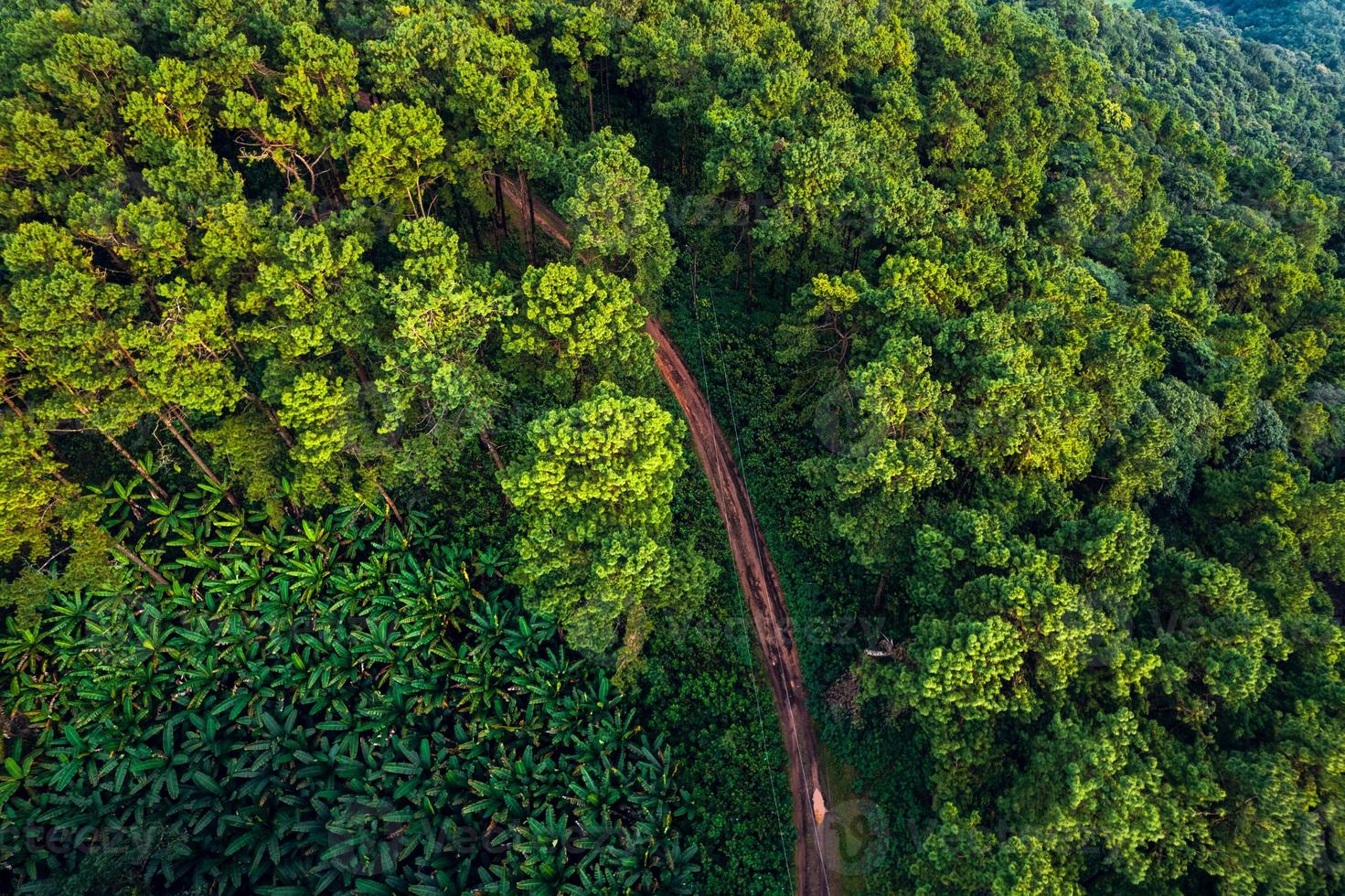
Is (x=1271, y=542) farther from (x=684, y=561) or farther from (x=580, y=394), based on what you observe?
(x=580, y=394)

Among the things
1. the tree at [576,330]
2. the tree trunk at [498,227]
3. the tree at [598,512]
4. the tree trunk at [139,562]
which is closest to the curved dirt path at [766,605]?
the tree trunk at [498,227]

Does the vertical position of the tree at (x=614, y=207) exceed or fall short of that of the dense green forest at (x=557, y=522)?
it exceeds it

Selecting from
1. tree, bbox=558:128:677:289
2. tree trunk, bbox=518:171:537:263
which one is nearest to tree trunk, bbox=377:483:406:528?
tree, bbox=558:128:677:289

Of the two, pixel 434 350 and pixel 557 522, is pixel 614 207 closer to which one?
pixel 434 350

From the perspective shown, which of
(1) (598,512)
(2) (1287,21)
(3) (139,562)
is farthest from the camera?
(2) (1287,21)

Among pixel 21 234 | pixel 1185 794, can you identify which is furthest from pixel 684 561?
pixel 21 234

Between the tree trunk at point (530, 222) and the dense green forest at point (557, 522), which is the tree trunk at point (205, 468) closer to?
the dense green forest at point (557, 522)

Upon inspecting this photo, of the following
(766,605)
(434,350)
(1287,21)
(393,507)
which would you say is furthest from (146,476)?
(1287,21)
